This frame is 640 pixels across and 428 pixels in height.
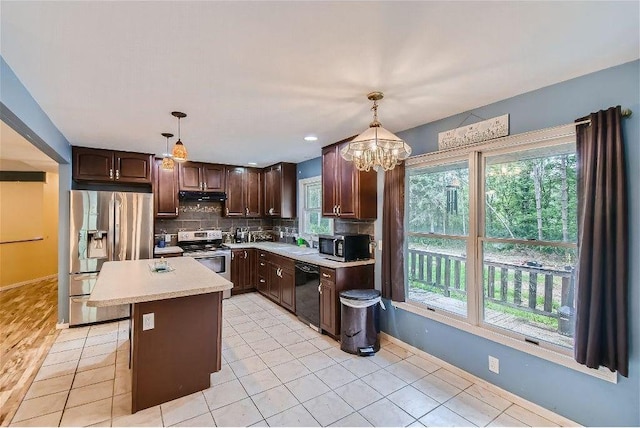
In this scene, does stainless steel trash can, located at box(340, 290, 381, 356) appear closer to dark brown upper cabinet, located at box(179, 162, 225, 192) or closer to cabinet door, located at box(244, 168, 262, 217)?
cabinet door, located at box(244, 168, 262, 217)

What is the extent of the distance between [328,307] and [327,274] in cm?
37

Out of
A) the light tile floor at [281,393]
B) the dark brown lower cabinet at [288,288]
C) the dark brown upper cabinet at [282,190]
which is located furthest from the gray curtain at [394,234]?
the dark brown upper cabinet at [282,190]

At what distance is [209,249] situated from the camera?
5.11 meters

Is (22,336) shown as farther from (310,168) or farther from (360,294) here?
(310,168)

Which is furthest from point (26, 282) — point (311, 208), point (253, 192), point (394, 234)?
point (394, 234)

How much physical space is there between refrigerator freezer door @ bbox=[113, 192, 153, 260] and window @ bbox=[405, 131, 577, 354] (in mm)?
3545

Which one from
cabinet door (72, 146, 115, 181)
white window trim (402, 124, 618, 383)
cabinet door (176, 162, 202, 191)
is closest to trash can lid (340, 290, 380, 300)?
white window trim (402, 124, 618, 383)

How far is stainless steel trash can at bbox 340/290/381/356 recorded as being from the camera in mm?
3078

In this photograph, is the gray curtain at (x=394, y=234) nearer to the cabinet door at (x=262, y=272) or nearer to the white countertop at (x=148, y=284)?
the white countertop at (x=148, y=284)

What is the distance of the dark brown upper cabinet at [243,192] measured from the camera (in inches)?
216

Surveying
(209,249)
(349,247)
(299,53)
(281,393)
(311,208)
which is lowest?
(281,393)

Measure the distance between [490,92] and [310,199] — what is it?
3.39m

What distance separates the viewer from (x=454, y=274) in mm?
2984

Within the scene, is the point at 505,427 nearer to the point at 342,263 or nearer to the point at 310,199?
the point at 342,263
